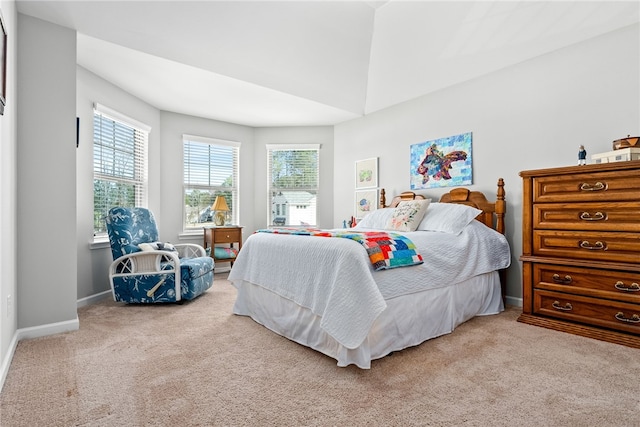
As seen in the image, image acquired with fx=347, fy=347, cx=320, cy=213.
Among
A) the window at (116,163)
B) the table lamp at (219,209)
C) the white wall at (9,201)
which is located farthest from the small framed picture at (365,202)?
the white wall at (9,201)

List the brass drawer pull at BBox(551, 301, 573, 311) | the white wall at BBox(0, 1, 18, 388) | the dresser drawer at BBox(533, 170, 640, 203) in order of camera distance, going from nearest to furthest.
→ the white wall at BBox(0, 1, 18, 388) < the dresser drawer at BBox(533, 170, 640, 203) < the brass drawer pull at BBox(551, 301, 573, 311)

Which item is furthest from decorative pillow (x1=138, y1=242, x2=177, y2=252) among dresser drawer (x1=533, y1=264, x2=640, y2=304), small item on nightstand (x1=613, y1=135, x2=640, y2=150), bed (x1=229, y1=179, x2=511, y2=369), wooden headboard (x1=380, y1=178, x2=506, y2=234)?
small item on nightstand (x1=613, y1=135, x2=640, y2=150)

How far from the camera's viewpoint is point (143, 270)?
3461 millimetres

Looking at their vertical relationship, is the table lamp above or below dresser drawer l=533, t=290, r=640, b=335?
above

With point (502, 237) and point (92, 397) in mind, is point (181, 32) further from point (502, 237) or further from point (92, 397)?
point (502, 237)

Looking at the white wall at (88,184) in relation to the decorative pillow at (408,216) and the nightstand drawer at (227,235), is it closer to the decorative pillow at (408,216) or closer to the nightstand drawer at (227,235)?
the nightstand drawer at (227,235)

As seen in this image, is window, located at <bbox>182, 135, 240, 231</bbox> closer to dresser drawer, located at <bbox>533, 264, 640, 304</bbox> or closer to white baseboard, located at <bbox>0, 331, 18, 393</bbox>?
white baseboard, located at <bbox>0, 331, 18, 393</bbox>

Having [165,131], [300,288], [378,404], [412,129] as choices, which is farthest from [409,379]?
[165,131]

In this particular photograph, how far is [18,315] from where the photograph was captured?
2533mm

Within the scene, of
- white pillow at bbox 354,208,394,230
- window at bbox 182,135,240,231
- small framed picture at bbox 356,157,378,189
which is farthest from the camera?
window at bbox 182,135,240,231

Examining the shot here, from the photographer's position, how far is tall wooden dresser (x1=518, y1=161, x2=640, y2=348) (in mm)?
2395

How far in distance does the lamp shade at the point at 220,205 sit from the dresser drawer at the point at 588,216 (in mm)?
3972

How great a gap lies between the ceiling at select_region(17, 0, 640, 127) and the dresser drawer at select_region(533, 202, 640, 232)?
1.55 metres

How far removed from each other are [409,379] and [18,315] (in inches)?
109
